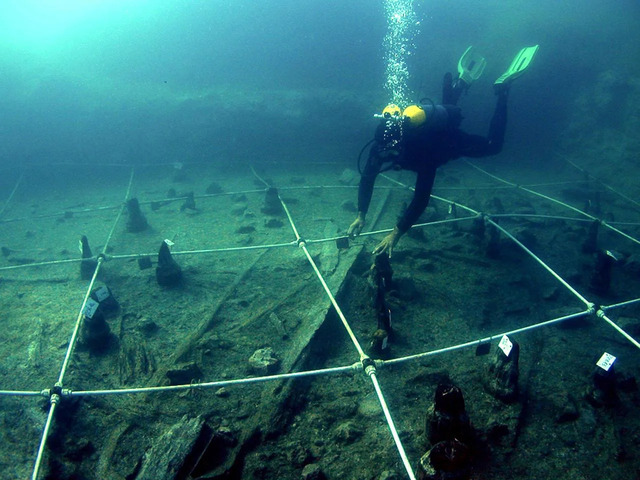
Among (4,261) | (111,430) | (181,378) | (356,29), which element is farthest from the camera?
(356,29)

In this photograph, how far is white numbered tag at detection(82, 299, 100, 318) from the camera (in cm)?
370

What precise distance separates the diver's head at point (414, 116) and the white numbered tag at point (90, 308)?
434 cm

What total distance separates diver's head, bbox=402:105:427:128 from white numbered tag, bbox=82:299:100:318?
4.34m

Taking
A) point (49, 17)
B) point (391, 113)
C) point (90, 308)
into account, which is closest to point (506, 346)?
point (391, 113)

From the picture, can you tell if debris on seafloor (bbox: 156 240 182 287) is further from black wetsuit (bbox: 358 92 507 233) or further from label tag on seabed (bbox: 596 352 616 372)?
label tag on seabed (bbox: 596 352 616 372)

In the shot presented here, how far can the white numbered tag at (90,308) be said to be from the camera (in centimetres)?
370

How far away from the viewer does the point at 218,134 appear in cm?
1243

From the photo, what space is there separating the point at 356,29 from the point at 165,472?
52.9ft

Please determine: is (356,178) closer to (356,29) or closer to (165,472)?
(356,29)

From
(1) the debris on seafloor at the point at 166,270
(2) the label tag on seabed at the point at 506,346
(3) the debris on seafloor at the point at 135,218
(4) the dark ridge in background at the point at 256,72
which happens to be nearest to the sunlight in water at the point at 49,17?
(4) the dark ridge in background at the point at 256,72

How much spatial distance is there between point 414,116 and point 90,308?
4.56 meters

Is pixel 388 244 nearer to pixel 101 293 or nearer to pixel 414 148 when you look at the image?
pixel 414 148

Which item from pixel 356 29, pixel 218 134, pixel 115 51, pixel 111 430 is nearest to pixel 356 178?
pixel 218 134

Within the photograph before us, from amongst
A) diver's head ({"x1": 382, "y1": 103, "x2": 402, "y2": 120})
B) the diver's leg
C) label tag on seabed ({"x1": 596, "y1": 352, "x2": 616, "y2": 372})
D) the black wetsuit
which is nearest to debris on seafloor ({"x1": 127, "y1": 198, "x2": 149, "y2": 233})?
the black wetsuit
